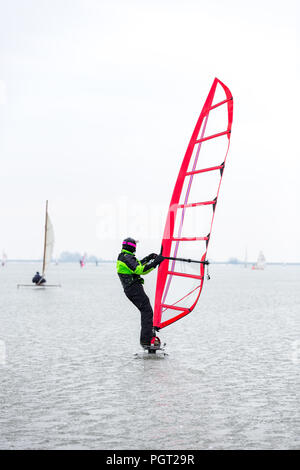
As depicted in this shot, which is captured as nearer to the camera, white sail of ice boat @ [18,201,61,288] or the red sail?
the red sail

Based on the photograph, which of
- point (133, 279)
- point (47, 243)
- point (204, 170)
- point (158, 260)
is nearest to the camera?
point (158, 260)

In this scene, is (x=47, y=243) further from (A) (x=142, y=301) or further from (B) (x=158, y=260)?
(B) (x=158, y=260)

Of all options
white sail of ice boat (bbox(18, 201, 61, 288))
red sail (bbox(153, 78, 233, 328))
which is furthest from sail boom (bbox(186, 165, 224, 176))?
white sail of ice boat (bbox(18, 201, 61, 288))

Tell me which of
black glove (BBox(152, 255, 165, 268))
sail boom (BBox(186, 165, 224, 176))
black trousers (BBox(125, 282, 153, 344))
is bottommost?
black trousers (BBox(125, 282, 153, 344))

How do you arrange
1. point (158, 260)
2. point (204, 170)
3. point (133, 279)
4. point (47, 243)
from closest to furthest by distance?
point (158, 260) → point (133, 279) → point (204, 170) → point (47, 243)

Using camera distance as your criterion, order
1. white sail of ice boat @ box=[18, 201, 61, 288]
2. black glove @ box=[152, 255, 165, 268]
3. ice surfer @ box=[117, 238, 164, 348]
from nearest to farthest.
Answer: black glove @ box=[152, 255, 165, 268] → ice surfer @ box=[117, 238, 164, 348] → white sail of ice boat @ box=[18, 201, 61, 288]

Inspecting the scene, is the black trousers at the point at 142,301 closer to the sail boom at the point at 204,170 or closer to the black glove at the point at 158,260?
the black glove at the point at 158,260

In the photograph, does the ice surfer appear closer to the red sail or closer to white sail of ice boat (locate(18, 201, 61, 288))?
the red sail

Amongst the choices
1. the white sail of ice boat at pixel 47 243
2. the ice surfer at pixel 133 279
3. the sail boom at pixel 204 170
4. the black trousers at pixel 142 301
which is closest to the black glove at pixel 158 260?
the ice surfer at pixel 133 279

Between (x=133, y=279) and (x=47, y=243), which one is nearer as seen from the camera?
(x=133, y=279)

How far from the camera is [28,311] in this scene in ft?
65.5

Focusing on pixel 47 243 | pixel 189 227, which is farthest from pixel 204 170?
pixel 47 243
